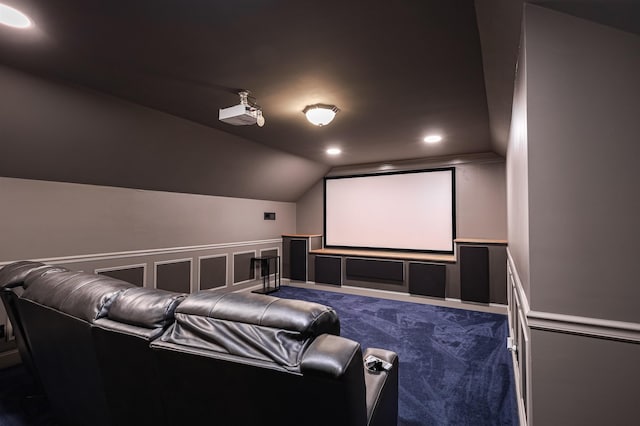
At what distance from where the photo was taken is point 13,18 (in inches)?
61.5

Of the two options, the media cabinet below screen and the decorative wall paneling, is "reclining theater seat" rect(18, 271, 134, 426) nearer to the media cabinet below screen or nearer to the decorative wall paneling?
the decorative wall paneling

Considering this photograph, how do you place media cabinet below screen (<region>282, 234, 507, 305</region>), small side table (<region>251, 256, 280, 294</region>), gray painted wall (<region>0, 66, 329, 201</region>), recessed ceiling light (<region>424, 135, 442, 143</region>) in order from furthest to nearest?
small side table (<region>251, 256, 280, 294</region>), media cabinet below screen (<region>282, 234, 507, 305</region>), recessed ceiling light (<region>424, 135, 442, 143</region>), gray painted wall (<region>0, 66, 329, 201</region>)

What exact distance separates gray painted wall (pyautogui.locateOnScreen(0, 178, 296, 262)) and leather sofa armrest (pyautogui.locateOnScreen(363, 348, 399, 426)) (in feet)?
10.8

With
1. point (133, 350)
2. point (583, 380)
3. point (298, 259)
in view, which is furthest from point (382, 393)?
point (298, 259)

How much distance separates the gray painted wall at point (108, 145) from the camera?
7.79 feet

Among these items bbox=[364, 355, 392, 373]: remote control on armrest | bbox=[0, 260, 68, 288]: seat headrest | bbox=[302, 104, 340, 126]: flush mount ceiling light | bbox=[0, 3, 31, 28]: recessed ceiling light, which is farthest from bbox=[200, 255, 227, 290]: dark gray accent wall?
bbox=[364, 355, 392, 373]: remote control on armrest

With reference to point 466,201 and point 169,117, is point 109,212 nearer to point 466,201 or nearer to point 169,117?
point 169,117

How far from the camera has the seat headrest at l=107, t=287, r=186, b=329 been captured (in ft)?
3.50

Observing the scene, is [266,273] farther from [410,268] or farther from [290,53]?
[290,53]

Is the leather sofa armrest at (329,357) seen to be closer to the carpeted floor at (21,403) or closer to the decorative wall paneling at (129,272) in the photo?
the carpeted floor at (21,403)

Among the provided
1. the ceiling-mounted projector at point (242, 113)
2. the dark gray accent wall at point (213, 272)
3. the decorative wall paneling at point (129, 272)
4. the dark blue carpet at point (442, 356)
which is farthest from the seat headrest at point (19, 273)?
the dark gray accent wall at point (213, 272)

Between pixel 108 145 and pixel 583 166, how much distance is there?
3715 millimetres

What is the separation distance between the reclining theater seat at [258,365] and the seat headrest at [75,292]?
386mm

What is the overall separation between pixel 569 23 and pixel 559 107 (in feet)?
1.15
